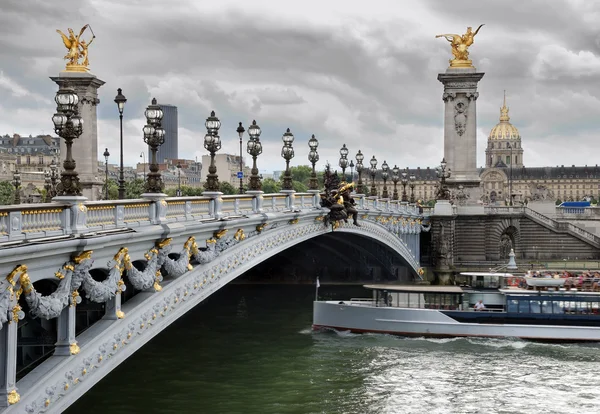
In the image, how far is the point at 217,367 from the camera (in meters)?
37.4

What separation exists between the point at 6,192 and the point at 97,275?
2077 inches

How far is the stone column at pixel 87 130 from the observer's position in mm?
69188

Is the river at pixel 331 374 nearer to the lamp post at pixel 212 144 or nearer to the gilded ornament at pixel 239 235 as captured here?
the gilded ornament at pixel 239 235

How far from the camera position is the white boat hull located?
48.7 meters

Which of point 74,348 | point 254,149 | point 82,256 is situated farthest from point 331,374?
point 82,256

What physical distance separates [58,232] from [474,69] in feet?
260

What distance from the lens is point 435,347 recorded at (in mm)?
45969

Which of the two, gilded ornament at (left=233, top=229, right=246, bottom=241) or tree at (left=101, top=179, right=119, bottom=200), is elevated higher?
tree at (left=101, top=179, right=119, bottom=200)

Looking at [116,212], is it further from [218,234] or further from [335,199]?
[335,199]

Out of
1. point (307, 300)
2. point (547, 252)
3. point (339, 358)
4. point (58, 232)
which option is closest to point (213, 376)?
point (339, 358)

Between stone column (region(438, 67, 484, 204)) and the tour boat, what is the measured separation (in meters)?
41.1

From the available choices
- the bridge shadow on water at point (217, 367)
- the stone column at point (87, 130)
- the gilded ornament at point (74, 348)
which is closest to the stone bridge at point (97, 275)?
the gilded ornament at point (74, 348)

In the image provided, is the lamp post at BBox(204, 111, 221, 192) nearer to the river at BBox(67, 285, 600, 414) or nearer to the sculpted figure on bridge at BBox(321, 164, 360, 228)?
the river at BBox(67, 285, 600, 414)

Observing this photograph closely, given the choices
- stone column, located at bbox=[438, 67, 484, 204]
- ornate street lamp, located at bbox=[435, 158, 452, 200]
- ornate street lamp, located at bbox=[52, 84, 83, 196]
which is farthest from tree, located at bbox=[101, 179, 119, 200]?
ornate street lamp, located at bbox=[52, 84, 83, 196]
